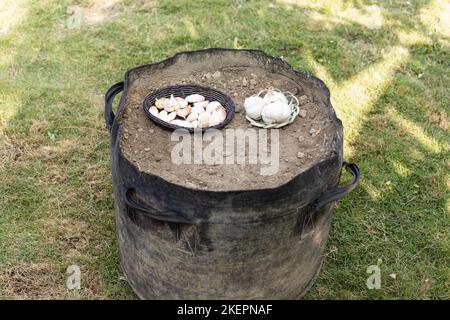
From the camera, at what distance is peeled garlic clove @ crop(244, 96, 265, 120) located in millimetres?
3153

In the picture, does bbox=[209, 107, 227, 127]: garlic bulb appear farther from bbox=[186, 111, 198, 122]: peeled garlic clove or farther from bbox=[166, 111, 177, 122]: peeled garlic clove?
bbox=[166, 111, 177, 122]: peeled garlic clove

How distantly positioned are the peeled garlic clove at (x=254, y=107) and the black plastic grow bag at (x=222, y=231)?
19.6 inches

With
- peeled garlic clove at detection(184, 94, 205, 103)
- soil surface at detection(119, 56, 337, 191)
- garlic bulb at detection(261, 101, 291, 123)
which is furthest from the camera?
peeled garlic clove at detection(184, 94, 205, 103)

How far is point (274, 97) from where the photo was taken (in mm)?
3205

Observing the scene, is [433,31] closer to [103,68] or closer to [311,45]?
[311,45]

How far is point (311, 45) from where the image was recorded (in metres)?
5.75

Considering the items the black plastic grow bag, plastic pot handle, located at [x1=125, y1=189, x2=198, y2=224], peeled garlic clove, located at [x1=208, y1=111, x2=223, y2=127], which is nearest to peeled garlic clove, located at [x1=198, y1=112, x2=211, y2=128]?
peeled garlic clove, located at [x1=208, y1=111, x2=223, y2=127]

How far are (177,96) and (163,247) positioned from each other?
107 cm

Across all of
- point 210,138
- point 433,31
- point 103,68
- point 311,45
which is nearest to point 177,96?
point 210,138

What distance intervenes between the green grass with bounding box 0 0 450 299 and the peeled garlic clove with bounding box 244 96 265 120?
114 cm

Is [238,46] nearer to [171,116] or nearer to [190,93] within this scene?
[190,93]

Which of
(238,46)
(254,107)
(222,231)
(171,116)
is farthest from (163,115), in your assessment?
(238,46)

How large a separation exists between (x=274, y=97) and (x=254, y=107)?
15cm

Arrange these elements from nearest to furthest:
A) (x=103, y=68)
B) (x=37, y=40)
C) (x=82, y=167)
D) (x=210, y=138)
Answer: (x=210, y=138) → (x=82, y=167) → (x=103, y=68) → (x=37, y=40)
